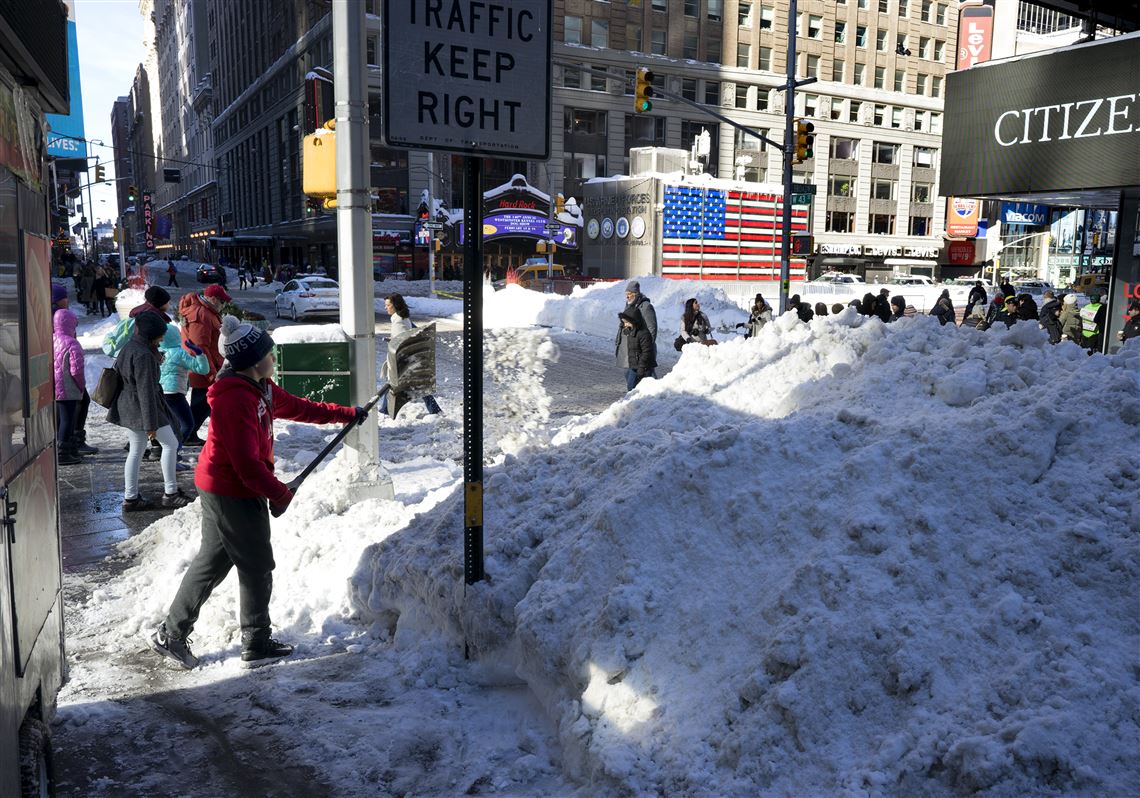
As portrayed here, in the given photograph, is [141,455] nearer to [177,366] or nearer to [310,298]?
[177,366]

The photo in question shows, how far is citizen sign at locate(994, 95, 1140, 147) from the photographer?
13719mm

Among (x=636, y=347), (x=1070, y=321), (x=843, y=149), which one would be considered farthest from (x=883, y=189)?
(x=636, y=347)

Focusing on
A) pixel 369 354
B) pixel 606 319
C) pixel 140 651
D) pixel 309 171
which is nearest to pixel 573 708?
pixel 140 651

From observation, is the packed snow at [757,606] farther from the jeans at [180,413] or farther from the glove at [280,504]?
the jeans at [180,413]

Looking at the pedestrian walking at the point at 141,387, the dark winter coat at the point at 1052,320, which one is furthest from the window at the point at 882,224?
the pedestrian walking at the point at 141,387

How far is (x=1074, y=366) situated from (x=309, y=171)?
603 cm

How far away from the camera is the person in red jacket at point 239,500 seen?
4.74m

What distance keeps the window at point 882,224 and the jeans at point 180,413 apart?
68.0 metres

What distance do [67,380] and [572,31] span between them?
57.1m

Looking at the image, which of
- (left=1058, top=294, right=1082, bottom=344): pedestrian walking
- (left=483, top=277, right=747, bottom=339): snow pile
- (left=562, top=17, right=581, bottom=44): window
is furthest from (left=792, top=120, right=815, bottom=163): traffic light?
(left=562, top=17, right=581, bottom=44): window

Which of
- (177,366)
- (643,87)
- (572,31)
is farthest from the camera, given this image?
(572,31)

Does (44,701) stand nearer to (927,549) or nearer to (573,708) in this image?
(573,708)

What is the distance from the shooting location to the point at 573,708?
3.85 meters

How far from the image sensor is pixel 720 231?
128 feet
